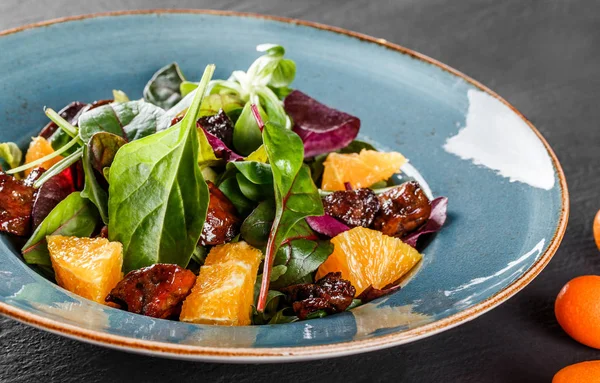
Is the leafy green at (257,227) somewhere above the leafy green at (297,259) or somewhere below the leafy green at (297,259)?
above

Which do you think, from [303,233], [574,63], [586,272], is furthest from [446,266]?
[574,63]

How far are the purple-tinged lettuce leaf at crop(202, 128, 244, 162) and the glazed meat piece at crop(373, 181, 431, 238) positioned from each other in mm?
535

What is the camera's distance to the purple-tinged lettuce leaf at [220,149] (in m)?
2.63

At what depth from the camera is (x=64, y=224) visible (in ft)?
8.03

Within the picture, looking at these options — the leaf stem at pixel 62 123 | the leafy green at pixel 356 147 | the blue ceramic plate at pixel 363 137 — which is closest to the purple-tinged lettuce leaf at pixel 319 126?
the leafy green at pixel 356 147

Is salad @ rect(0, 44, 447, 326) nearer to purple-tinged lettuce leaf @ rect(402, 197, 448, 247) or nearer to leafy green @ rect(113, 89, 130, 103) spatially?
purple-tinged lettuce leaf @ rect(402, 197, 448, 247)

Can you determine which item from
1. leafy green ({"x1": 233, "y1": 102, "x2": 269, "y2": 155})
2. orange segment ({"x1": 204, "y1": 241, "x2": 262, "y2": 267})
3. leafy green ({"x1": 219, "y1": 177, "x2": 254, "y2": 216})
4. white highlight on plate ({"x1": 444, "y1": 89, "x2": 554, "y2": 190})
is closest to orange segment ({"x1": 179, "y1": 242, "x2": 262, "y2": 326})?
orange segment ({"x1": 204, "y1": 241, "x2": 262, "y2": 267})

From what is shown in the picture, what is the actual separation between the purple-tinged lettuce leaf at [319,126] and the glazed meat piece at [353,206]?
384 mm

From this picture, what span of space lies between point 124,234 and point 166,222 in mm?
130

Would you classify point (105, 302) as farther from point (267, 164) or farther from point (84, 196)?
point (267, 164)

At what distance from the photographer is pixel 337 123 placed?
3062 mm

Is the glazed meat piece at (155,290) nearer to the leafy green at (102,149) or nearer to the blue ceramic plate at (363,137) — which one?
the blue ceramic plate at (363,137)

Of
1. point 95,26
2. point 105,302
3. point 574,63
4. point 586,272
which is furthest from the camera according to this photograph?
point 574,63

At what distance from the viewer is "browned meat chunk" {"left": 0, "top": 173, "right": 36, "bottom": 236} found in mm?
2467
